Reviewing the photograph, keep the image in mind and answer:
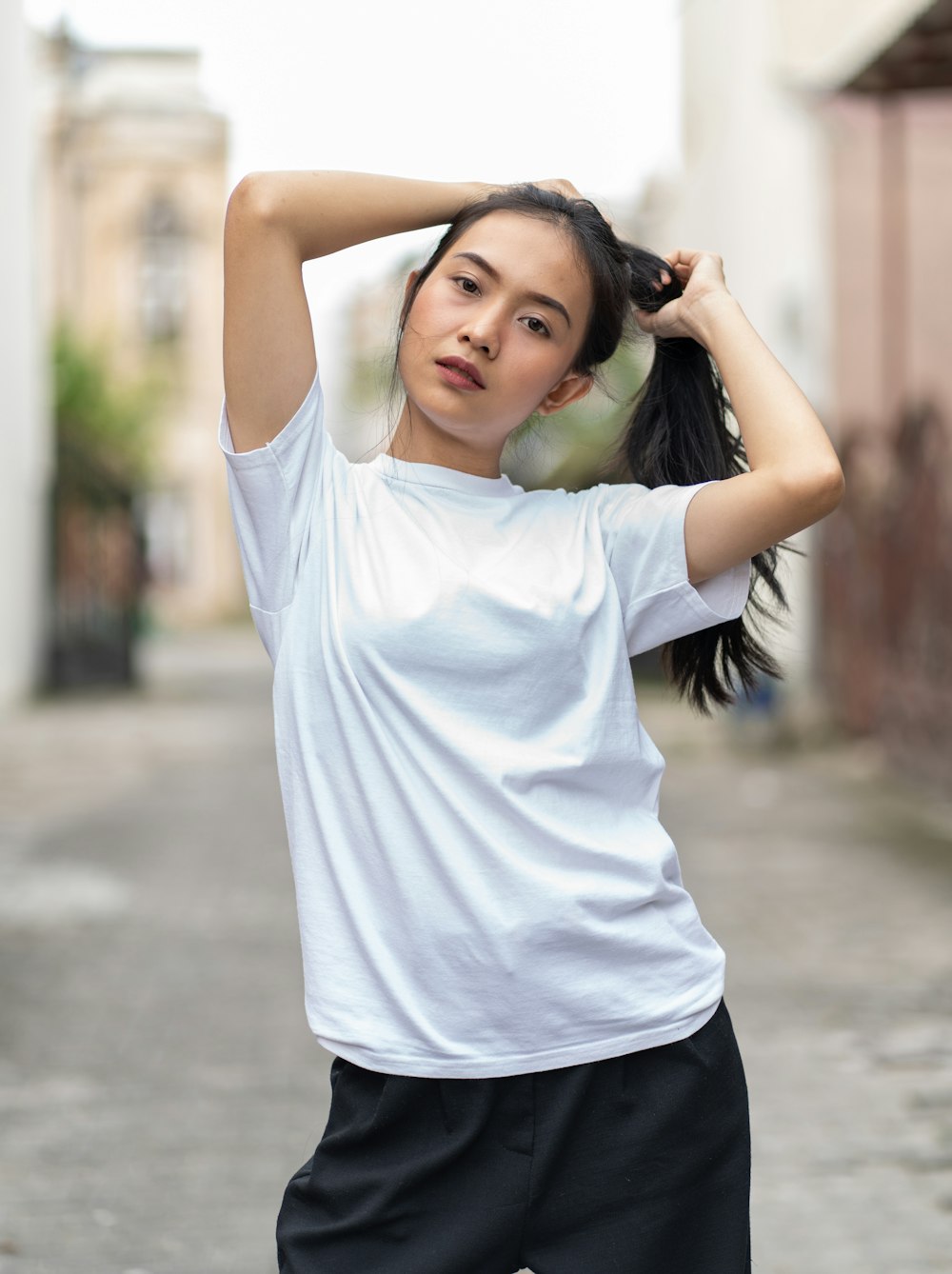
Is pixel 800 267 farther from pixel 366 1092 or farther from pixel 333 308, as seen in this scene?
pixel 333 308

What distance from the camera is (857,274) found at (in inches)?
515

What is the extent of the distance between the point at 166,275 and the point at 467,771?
31.7m

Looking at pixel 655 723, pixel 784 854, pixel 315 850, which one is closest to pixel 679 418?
pixel 315 850

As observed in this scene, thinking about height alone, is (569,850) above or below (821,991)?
above

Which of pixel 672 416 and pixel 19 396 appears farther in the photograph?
pixel 19 396

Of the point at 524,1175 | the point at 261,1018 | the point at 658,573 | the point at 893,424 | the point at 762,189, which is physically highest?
the point at 658,573

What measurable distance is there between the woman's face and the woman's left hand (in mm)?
127

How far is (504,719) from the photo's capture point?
1.79 m

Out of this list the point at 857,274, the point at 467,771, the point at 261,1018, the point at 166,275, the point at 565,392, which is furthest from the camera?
the point at 166,275

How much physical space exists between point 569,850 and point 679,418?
1.84 ft

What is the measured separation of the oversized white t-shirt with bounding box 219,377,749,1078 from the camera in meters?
1.77

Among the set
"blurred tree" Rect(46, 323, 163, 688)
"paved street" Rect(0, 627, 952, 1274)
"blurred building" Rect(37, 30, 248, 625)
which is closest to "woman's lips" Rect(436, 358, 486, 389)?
"paved street" Rect(0, 627, 952, 1274)

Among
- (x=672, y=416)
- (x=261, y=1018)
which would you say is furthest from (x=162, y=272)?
(x=672, y=416)

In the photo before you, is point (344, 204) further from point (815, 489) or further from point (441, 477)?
point (815, 489)
